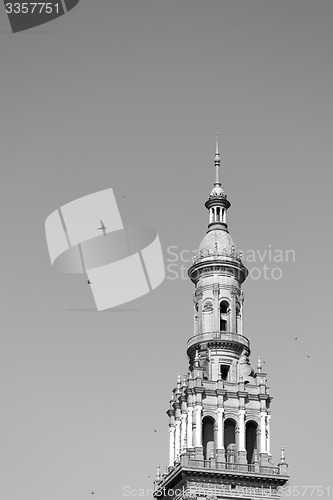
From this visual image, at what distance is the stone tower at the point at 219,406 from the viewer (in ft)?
355

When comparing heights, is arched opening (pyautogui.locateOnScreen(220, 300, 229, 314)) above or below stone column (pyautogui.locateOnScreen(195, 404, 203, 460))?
above

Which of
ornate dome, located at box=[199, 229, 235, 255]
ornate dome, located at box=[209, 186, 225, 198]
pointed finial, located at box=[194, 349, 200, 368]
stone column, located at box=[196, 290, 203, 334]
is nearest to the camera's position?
pointed finial, located at box=[194, 349, 200, 368]

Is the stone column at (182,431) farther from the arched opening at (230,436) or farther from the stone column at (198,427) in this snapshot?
the arched opening at (230,436)

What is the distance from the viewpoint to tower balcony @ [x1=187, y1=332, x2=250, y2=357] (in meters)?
115

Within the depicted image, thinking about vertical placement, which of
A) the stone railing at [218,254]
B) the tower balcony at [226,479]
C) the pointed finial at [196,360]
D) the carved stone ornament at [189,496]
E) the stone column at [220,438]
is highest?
the stone railing at [218,254]

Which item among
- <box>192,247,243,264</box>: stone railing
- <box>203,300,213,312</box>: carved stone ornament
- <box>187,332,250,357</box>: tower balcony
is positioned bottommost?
<box>187,332,250,357</box>: tower balcony

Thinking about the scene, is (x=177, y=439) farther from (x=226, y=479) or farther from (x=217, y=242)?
(x=217, y=242)

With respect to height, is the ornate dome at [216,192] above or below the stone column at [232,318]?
above

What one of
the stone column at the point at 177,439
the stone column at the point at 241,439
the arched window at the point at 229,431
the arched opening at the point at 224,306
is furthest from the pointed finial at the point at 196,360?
the stone column at the point at 241,439

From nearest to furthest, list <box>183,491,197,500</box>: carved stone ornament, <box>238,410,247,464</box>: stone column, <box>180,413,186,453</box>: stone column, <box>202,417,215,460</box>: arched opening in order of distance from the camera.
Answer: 1. <box>183,491,197,500</box>: carved stone ornament
2. <box>238,410,247,464</box>: stone column
3. <box>202,417,215,460</box>: arched opening
4. <box>180,413,186,453</box>: stone column

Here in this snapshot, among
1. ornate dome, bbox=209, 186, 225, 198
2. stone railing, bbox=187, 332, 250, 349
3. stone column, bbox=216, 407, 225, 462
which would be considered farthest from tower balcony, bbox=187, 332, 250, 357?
ornate dome, bbox=209, 186, 225, 198

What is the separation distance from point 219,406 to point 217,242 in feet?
53.1

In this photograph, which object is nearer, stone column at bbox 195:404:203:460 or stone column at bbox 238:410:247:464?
stone column at bbox 195:404:203:460

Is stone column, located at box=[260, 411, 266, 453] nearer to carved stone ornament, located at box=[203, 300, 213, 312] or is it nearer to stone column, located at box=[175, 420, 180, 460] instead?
stone column, located at box=[175, 420, 180, 460]
